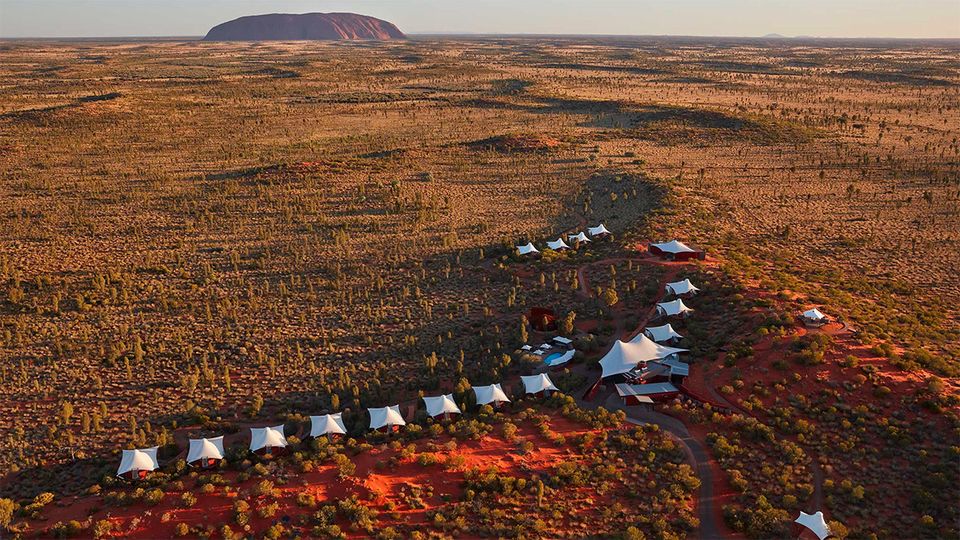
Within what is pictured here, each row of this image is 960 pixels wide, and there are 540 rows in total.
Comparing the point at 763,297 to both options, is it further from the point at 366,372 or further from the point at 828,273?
the point at 366,372

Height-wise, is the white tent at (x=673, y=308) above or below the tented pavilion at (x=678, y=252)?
below

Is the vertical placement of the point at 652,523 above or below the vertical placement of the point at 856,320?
below

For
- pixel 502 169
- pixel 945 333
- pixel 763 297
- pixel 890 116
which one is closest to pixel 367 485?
pixel 763 297

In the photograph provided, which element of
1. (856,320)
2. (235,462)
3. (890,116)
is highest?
(890,116)

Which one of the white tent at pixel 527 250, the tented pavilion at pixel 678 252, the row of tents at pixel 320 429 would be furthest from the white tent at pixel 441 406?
the tented pavilion at pixel 678 252

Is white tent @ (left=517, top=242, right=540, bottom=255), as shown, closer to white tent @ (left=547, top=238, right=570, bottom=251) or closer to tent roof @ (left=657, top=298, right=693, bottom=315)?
white tent @ (left=547, top=238, right=570, bottom=251)

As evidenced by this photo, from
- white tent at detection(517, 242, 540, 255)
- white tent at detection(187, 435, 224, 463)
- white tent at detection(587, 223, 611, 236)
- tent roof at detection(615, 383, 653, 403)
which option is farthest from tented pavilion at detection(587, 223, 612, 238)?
white tent at detection(187, 435, 224, 463)

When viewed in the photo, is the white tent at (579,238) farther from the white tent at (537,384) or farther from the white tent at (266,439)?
the white tent at (266,439)
